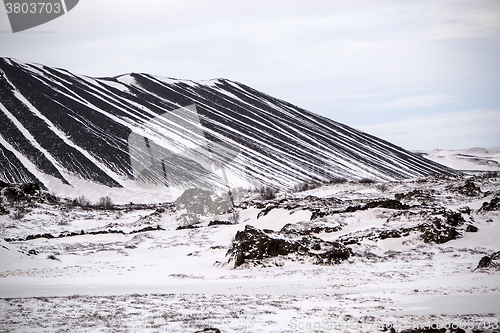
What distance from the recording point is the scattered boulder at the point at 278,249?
519 inches

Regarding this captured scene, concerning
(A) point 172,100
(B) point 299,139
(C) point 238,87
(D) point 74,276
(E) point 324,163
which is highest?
(C) point 238,87

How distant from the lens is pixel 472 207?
814 inches

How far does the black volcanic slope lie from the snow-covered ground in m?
35.9

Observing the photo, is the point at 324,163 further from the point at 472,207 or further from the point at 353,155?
the point at 472,207

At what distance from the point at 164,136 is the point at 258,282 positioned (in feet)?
193

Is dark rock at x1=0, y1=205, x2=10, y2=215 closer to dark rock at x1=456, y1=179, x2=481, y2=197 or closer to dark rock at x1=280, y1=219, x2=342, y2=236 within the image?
dark rock at x1=280, y1=219, x2=342, y2=236

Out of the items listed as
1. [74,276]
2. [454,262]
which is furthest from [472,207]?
[74,276]

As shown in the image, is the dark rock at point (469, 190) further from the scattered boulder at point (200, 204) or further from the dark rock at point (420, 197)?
the scattered boulder at point (200, 204)

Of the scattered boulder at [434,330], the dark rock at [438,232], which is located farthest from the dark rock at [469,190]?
the scattered boulder at [434,330]

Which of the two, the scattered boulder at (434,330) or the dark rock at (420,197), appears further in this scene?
the dark rock at (420,197)

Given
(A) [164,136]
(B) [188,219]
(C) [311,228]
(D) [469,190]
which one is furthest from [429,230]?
(A) [164,136]

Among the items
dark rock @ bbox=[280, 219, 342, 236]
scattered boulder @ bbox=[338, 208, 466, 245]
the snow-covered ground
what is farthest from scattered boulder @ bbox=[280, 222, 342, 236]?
scattered boulder @ bbox=[338, 208, 466, 245]

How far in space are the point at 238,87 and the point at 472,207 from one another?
3726 inches

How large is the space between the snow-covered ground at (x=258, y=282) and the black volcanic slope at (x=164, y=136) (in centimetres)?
3589
